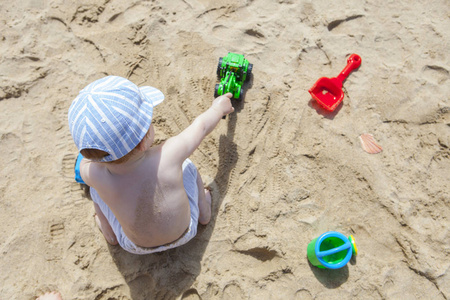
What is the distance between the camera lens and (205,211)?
221 cm

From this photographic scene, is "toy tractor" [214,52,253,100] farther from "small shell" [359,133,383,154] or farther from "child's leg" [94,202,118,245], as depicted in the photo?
"child's leg" [94,202,118,245]

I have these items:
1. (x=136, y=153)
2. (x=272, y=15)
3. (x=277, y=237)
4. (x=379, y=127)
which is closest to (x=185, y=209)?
(x=136, y=153)

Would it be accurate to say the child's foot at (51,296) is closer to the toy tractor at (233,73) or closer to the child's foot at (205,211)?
the child's foot at (205,211)

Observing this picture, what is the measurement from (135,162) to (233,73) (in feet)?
3.58

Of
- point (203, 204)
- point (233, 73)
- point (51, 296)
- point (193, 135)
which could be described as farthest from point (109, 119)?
point (51, 296)

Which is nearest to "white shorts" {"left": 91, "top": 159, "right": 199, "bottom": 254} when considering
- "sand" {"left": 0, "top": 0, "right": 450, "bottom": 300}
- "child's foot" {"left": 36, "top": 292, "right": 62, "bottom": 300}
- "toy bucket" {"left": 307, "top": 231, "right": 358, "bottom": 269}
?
"sand" {"left": 0, "top": 0, "right": 450, "bottom": 300}

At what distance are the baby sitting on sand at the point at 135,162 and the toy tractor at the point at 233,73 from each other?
10.5 inches

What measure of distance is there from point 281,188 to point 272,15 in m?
1.42

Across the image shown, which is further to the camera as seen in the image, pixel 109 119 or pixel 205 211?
pixel 205 211

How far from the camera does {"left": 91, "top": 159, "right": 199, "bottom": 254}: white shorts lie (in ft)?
6.52

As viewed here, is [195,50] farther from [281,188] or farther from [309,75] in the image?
[281,188]

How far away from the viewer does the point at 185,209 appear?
183cm

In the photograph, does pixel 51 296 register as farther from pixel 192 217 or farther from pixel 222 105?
pixel 222 105

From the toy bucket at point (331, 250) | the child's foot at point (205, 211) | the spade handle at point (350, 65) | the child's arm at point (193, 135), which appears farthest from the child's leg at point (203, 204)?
the spade handle at point (350, 65)
